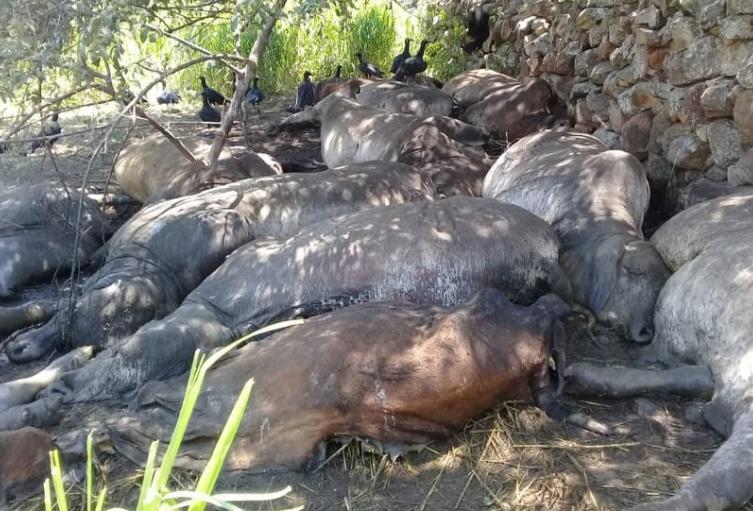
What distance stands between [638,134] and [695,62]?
88 cm

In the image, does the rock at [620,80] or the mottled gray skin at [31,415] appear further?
the rock at [620,80]

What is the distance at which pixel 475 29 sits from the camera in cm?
1091

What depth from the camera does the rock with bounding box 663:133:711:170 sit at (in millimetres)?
5531

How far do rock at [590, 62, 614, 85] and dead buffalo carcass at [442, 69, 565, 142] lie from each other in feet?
2.98

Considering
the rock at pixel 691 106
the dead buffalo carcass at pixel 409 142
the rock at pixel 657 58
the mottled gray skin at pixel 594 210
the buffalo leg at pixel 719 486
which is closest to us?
the buffalo leg at pixel 719 486

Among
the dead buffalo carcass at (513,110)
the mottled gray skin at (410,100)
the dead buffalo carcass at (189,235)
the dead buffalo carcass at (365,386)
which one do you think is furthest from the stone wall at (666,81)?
the dead buffalo carcass at (365,386)

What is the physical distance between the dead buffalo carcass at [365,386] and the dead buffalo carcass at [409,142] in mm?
2922

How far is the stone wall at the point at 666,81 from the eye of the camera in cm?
514

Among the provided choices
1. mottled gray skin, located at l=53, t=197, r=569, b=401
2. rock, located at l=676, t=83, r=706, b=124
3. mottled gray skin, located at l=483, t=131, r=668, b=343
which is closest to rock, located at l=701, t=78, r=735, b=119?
rock, located at l=676, t=83, r=706, b=124

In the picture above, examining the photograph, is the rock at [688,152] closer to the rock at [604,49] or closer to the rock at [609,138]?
the rock at [609,138]

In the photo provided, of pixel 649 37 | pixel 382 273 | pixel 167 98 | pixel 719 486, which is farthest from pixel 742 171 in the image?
pixel 167 98

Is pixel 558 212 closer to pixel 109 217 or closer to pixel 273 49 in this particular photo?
pixel 109 217

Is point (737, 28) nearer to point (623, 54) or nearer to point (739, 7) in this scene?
point (739, 7)

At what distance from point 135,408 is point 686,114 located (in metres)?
4.13
